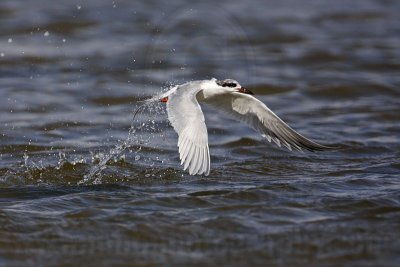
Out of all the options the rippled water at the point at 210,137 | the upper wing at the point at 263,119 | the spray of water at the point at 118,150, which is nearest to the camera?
the rippled water at the point at 210,137

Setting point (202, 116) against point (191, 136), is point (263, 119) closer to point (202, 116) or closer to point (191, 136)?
point (202, 116)

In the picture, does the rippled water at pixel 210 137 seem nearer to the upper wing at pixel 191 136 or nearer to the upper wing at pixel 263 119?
the upper wing at pixel 263 119

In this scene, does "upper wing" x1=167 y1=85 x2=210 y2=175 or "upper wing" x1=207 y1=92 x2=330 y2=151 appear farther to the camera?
"upper wing" x1=207 y1=92 x2=330 y2=151

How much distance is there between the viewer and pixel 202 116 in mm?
7879

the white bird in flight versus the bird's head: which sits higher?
the bird's head

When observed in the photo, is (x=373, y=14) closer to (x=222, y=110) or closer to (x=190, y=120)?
(x=222, y=110)

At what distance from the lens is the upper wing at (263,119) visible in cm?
900

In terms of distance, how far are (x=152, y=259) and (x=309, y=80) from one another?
7.77 metres

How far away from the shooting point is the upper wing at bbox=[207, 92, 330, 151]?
900cm

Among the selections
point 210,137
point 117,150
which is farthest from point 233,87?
point 210,137

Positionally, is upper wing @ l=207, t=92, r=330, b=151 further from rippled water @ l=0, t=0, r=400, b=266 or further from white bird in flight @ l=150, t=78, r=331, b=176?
rippled water @ l=0, t=0, r=400, b=266

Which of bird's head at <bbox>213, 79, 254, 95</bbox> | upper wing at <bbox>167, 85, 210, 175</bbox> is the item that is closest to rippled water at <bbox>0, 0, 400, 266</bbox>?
upper wing at <bbox>167, 85, 210, 175</bbox>

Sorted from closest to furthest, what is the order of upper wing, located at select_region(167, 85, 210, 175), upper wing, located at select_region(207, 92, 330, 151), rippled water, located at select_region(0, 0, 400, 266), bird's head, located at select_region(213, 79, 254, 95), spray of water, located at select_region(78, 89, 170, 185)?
rippled water, located at select_region(0, 0, 400, 266) < upper wing, located at select_region(167, 85, 210, 175) < bird's head, located at select_region(213, 79, 254, 95) < upper wing, located at select_region(207, 92, 330, 151) < spray of water, located at select_region(78, 89, 170, 185)

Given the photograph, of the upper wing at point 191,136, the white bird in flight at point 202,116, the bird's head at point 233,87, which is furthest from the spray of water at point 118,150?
the upper wing at point 191,136
